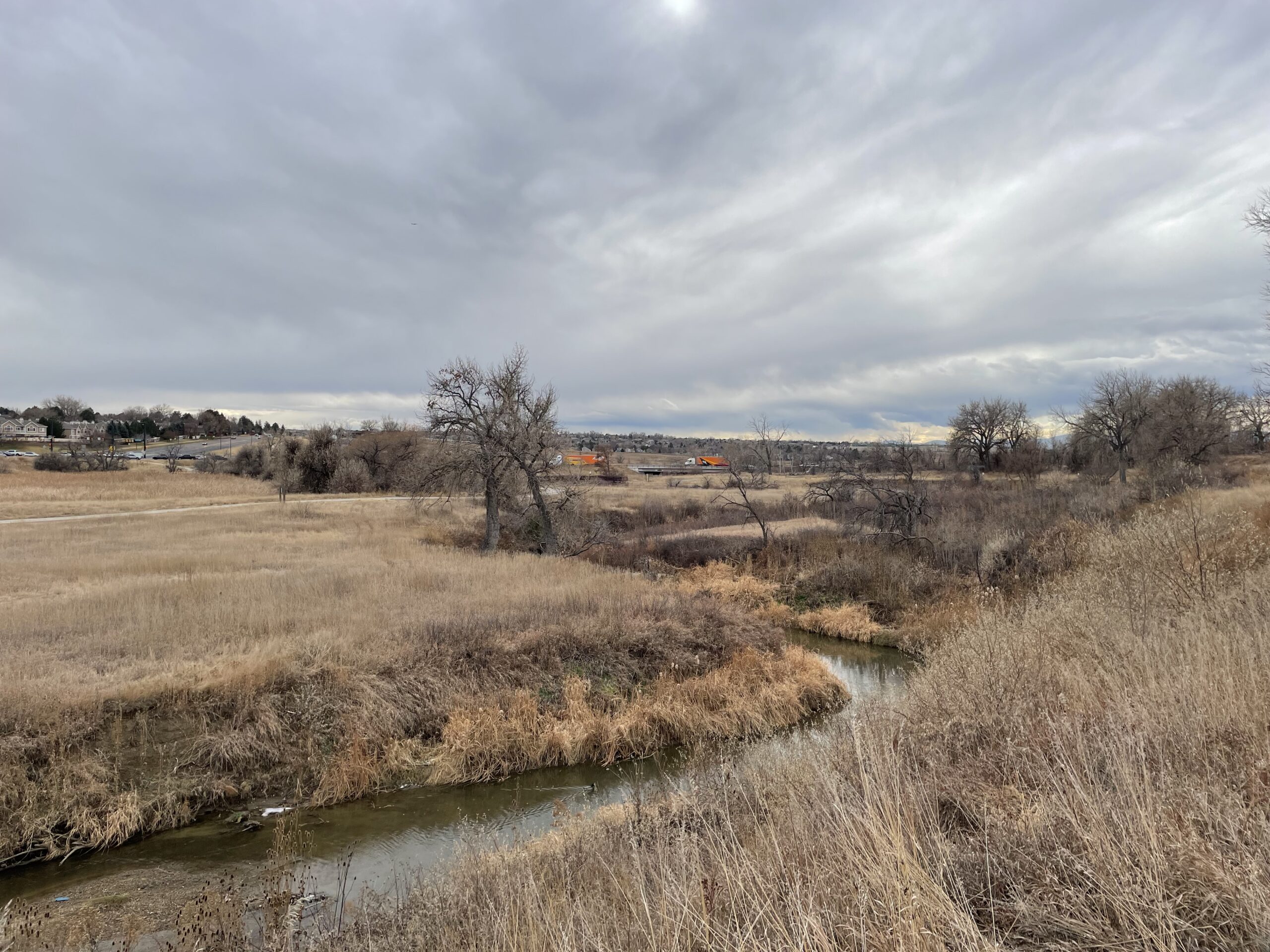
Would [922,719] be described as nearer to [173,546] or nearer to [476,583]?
[476,583]

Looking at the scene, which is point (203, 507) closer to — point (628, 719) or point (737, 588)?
point (737, 588)

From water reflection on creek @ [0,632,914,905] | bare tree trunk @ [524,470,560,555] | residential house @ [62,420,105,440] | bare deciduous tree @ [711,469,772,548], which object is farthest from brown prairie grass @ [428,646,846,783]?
residential house @ [62,420,105,440]

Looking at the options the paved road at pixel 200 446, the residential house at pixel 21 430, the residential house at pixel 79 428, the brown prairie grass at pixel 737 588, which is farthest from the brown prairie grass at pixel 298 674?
the residential house at pixel 21 430

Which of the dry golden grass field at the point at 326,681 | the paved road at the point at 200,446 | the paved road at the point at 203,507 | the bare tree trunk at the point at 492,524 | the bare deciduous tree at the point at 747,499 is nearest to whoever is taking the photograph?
the dry golden grass field at the point at 326,681

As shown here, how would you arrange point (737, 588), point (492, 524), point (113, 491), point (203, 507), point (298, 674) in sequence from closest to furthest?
point (298, 674)
point (737, 588)
point (492, 524)
point (203, 507)
point (113, 491)

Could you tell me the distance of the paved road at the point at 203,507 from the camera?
118ft

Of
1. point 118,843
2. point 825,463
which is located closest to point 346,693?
point 118,843

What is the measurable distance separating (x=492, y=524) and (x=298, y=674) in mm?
19096

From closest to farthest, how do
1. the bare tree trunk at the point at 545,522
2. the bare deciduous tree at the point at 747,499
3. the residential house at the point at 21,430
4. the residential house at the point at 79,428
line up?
1. the bare tree trunk at the point at 545,522
2. the bare deciduous tree at the point at 747,499
3. the residential house at the point at 79,428
4. the residential house at the point at 21,430

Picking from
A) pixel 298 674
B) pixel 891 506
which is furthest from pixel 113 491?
pixel 891 506

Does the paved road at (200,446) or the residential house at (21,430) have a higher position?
the residential house at (21,430)

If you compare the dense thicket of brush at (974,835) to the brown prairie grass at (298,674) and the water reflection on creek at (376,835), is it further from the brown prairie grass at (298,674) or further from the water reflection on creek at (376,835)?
the brown prairie grass at (298,674)

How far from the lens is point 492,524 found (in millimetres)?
31453

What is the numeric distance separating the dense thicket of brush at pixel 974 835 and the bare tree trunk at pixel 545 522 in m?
22.6
